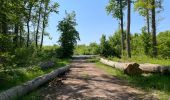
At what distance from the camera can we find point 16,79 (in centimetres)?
1495

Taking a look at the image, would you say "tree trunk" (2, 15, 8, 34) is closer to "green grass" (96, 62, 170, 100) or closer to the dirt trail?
the dirt trail

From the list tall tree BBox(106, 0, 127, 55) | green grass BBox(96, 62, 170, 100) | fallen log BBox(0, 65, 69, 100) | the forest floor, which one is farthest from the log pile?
tall tree BBox(106, 0, 127, 55)

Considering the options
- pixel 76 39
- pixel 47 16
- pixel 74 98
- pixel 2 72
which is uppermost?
pixel 47 16

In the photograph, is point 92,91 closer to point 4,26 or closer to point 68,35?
point 4,26

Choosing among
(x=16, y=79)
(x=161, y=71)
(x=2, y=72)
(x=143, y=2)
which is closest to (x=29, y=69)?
(x=16, y=79)

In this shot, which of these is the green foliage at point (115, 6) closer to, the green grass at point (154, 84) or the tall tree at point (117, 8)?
the tall tree at point (117, 8)

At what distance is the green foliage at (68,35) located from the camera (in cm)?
5347

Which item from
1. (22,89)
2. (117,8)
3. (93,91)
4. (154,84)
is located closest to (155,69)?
(154,84)

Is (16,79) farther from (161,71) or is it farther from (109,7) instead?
(109,7)

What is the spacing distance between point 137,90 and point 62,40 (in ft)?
133

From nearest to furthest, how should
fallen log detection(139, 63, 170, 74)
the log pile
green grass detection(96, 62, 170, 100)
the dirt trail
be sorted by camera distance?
the dirt trail < green grass detection(96, 62, 170, 100) < fallen log detection(139, 63, 170, 74) < the log pile

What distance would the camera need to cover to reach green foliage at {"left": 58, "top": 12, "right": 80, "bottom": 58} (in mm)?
53469

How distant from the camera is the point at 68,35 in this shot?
5444 cm

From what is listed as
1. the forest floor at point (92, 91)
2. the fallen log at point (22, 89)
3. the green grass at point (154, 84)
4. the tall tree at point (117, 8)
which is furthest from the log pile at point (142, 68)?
the tall tree at point (117, 8)
